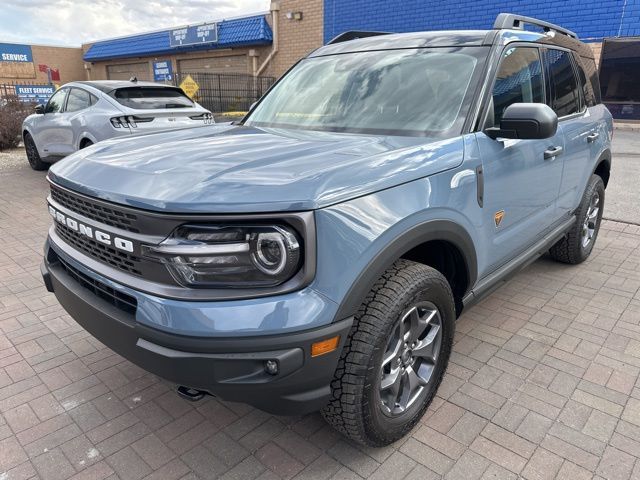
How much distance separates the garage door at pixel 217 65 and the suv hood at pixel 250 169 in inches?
858

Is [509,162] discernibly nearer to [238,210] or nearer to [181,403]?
[238,210]

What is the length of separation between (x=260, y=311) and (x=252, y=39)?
2175 cm

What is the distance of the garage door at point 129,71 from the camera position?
97.3 feet

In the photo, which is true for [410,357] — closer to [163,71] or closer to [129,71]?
[163,71]

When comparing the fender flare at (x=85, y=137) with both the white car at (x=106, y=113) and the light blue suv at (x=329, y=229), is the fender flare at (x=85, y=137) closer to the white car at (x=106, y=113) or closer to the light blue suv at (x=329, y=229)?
the white car at (x=106, y=113)

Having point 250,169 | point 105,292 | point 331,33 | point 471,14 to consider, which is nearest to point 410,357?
point 250,169

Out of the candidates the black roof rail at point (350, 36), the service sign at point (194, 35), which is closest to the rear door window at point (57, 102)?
the black roof rail at point (350, 36)

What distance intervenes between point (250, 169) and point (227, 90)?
1890 cm

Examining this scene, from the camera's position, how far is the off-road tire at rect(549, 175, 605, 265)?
4321 mm

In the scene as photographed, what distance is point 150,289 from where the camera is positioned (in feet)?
6.15

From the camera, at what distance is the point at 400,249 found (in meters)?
2.06

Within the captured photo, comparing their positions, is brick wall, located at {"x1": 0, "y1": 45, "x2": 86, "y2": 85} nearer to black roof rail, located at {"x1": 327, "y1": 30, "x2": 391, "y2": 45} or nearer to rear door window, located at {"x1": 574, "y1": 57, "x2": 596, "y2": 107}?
black roof rail, located at {"x1": 327, "y1": 30, "x2": 391, "y2": 45}

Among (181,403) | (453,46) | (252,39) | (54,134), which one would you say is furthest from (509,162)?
(252,39)

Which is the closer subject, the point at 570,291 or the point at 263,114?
the point at 263,114
